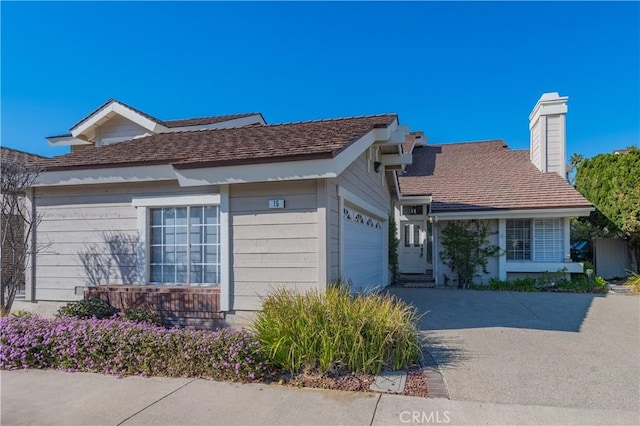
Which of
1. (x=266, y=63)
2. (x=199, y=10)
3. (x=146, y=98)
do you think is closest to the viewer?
(x=199, y=10)

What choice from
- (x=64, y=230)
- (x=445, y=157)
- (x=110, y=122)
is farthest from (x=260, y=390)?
(x=445, y=157)

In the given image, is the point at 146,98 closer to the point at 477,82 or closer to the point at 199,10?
the point at 199,10

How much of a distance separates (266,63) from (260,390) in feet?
36.3

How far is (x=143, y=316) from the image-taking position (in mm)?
6773

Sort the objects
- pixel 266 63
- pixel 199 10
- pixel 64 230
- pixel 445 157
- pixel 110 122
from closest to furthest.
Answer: pixel 64 230 < pixel 199 10 < pixel 266 63 < pixel 110 122 < pixel 445 157

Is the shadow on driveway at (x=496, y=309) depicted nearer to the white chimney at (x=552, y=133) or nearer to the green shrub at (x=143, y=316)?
the green shrub at (x=143, y=316)

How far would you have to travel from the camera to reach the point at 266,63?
1296 centimetres

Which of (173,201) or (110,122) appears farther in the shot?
(110,122)

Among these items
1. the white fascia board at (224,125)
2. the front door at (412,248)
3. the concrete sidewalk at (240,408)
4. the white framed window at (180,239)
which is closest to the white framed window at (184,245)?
the white framed window at (180,239)

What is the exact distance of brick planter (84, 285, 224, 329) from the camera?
6.86 meters

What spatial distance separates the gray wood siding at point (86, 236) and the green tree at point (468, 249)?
10145mm

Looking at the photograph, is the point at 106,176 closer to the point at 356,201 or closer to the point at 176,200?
the point at 176,200

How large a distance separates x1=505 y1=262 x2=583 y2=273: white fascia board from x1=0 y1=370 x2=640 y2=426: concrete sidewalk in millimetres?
10313

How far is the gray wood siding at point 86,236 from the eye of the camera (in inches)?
298
